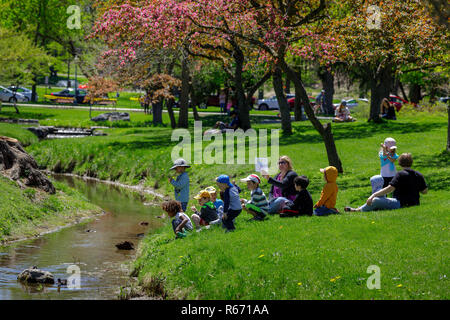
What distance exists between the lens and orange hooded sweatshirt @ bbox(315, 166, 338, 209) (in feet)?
42.5

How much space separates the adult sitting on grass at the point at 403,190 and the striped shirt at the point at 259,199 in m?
1.96

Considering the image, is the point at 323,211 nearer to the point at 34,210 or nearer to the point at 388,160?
the point at 388,160

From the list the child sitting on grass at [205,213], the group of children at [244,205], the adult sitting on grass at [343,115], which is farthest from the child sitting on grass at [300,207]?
the adult sitting on grass at [343,115]

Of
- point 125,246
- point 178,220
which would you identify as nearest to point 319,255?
point 178,220

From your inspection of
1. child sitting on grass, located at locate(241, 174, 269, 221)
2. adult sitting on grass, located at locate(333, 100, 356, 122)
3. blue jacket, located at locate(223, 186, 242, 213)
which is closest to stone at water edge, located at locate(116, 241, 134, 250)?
child sitting on grass, located at locate(241, 174, 269, 221)

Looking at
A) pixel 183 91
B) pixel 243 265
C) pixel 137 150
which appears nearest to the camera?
pixel 243 265

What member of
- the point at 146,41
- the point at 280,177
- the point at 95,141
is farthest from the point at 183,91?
the point at 280,177

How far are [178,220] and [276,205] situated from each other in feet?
6.81

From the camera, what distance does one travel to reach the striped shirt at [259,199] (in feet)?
43.7

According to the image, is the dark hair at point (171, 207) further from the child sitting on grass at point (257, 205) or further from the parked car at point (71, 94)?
the parked car at point (71, 94)

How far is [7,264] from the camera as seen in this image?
1309 centimetres
